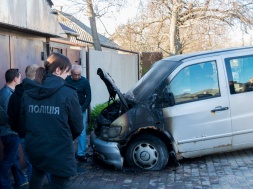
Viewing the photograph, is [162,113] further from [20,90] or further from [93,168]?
[20,90]

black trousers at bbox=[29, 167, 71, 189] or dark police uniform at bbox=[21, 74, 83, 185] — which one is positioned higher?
dark police uniform at bbox=[21, 74, 83, 185]

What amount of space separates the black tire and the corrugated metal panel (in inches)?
89.4

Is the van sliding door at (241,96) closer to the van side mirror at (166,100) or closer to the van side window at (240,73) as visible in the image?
the van side window at (240,73)

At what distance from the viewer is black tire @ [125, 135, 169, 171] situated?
6613mm

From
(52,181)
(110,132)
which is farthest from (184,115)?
(52,181)

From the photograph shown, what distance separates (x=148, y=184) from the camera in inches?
237

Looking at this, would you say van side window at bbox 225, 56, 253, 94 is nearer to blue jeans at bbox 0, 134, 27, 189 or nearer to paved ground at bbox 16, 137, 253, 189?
paved ground at bbox 16, 137, 253, 189

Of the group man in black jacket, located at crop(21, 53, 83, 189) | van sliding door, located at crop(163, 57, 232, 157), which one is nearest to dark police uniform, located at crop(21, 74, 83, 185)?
man in black jacket, located at crop(21, 53, 83, 189)

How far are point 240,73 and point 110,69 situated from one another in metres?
7.59

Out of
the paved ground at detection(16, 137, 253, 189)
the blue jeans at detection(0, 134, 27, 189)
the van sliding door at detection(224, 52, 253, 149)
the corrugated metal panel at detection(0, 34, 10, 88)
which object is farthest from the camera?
the van sliding door at detection(224, 52, 253, 149)

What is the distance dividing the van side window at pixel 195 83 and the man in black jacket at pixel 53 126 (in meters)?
3.04

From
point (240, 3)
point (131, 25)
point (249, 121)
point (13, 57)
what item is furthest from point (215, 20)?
point (13, 57)

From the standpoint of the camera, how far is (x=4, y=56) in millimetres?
6188

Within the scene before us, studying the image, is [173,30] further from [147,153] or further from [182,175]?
[182,175]
